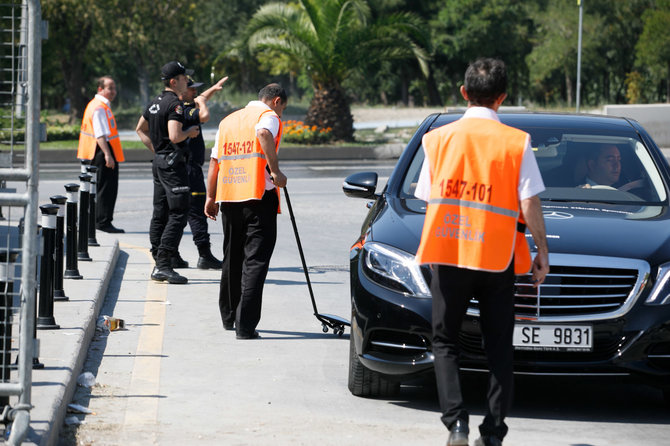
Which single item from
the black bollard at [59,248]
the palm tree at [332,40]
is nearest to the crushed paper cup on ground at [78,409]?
the black bollard at [59,248]

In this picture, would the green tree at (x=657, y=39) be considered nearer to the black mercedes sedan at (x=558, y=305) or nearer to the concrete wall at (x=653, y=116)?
the concrete wall at (x=653, y=116)

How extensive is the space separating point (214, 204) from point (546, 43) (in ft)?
159

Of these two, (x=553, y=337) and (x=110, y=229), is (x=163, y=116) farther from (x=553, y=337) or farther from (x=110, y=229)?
(x=553, y=337)

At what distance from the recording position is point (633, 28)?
52750mm

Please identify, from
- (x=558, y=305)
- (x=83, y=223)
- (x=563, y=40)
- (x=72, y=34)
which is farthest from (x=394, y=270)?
(x=563, y=40)

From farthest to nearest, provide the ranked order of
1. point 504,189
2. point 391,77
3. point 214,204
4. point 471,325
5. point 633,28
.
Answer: point 391,77 → point 633,28 → point 214,204 → point 471,325 → point 504,189

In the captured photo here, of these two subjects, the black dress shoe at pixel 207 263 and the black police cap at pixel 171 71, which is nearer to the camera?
the black police cap at pixel 171 71

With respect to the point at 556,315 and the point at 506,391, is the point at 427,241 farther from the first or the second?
the point at 556,315

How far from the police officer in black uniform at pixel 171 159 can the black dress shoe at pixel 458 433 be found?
17.5 ft

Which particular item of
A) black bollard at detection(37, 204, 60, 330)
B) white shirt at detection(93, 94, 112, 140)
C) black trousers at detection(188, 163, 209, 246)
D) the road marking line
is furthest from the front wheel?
white shirt at detection(93, 94, 112, 140)

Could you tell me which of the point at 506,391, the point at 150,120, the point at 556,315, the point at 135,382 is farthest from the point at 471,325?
the point at 150,120

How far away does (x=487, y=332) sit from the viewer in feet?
15.1

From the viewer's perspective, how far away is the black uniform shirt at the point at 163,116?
370 inches

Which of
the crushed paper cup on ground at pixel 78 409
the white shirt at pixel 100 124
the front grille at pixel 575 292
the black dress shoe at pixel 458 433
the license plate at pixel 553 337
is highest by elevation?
the white shirt at pixel 100 124
